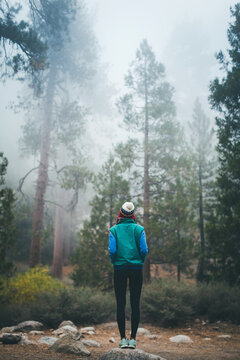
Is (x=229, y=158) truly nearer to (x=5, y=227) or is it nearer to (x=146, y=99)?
(x=146, y=99)

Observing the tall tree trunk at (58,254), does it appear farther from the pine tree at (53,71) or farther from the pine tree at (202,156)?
the pine tree at (202,156)

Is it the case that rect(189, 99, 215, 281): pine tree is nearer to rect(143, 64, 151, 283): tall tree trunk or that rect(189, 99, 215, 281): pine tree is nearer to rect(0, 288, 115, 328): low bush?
rect(143, 64, 151, 283): tall tree trunk

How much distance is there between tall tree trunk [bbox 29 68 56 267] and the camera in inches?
500

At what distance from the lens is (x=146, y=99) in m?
14.4

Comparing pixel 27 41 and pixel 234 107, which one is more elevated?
pixel 27 41

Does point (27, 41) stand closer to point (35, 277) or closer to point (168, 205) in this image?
point (35, 277)

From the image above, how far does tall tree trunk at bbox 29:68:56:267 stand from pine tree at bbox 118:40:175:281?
4392mm

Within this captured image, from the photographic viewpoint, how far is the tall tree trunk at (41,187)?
41.7ft

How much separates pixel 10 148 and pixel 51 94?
68.0ft

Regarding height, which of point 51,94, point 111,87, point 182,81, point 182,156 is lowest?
point 182,156

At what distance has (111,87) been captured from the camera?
24.2m

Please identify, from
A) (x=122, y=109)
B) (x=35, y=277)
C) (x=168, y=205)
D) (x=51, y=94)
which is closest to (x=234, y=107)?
(x=168, y=205)

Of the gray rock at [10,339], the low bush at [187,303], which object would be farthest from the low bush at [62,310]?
the gray rock at [10,339]

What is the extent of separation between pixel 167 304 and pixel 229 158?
5063 millimetres
